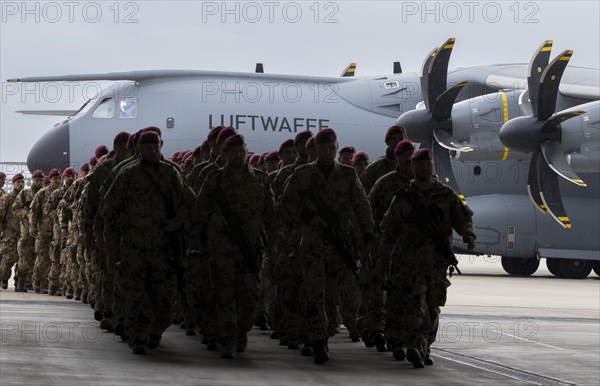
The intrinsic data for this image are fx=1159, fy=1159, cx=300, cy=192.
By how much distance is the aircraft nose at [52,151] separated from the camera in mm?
24781

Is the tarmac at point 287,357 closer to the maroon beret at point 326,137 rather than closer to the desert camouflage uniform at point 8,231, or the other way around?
the maroon beret at point 326,137

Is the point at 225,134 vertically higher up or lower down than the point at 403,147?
higher up

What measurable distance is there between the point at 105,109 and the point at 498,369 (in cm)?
1616

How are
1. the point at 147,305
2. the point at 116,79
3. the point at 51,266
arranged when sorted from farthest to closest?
the point at 116,79, the point at 51,266, the point at 147,305

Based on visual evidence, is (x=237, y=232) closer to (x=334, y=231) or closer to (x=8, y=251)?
(x=334, y=231)

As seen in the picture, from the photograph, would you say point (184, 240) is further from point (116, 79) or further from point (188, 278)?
point (116, 79)

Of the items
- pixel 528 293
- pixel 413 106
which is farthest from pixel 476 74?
pixel 528 293

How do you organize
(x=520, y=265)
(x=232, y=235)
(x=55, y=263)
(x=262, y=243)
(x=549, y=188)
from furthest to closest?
1. (x=520, y=265)
2. (x=549, y=188)
3. (x=55, y=263)
4. (x=262, y=243)
5. (x=232, y=235)

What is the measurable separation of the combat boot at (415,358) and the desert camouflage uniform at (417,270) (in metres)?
0.06

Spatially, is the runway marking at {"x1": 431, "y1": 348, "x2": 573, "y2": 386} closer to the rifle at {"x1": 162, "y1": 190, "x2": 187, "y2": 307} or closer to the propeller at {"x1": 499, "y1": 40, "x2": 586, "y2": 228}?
the rifle at {"x1": 162, "y1": 190, "x2": 187, "y2": 307}

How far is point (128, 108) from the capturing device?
2545 cm

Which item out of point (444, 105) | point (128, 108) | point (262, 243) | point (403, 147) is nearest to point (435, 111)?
point (444, 105)

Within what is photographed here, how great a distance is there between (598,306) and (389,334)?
396 inches

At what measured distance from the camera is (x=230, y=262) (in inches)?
425
